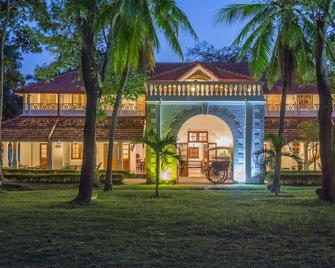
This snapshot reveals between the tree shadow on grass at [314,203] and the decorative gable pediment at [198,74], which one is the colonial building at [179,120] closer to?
the decorative gable pediment at [198,74]

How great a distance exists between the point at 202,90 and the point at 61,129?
9881 millimetres

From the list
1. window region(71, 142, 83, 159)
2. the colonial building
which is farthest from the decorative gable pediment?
window region(71, 142, 83, 159)

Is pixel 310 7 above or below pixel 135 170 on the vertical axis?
above

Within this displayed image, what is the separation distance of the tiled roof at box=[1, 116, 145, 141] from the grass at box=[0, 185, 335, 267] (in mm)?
15826

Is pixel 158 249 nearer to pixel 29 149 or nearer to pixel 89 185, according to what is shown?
pixel 89 185

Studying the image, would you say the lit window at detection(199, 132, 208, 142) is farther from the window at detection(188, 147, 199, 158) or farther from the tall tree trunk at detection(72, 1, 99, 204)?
the tall tree trunk at detection(72, 1, 99, 204)

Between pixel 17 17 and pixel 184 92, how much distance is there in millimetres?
7468

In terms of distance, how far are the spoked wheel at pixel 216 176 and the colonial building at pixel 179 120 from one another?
0.52m

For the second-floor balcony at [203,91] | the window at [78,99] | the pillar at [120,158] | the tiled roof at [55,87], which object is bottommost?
the pillar at [120,158]

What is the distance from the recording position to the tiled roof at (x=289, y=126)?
28953mm

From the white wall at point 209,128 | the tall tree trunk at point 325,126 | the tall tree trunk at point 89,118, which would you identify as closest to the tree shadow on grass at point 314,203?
the tall tree trunk at point 325,126

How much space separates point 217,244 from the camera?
8.19 metres

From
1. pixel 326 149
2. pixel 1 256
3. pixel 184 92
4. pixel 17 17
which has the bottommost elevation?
pixel 1 256

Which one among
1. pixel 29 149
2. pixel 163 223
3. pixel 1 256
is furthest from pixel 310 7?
pixel 29 149
